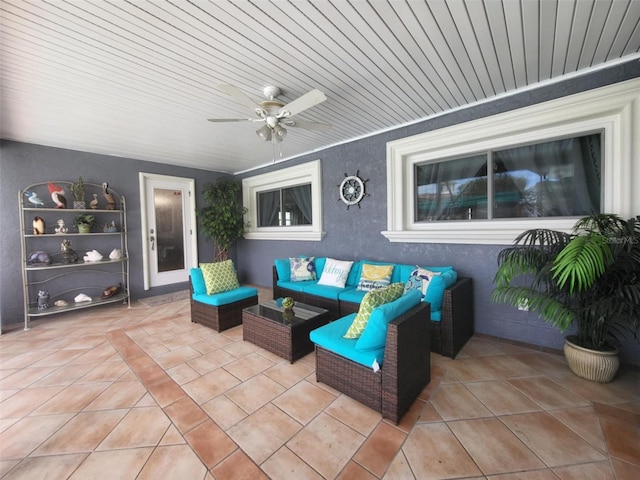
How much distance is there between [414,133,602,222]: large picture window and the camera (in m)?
2.48

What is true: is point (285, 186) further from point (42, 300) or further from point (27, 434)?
point (27, 434)

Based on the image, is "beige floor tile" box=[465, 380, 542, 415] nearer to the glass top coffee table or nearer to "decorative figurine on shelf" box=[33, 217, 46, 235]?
the glass top coffee table

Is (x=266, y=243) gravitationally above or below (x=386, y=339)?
above

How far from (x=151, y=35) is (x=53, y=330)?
3.79 meters

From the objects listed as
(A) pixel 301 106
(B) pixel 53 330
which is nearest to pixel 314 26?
(A) pixel 301 106

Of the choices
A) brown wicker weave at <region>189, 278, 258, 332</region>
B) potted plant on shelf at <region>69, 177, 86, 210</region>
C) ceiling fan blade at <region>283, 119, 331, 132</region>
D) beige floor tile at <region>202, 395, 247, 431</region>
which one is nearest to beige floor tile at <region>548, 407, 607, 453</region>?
beige floor tile at <region>202, 395, 247, 431</region>

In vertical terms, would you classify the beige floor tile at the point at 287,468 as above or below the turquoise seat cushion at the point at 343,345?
below

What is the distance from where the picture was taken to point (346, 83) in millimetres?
2424

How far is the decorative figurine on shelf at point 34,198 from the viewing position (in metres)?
3.51

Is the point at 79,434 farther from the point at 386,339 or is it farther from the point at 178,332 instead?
the point at 386,339

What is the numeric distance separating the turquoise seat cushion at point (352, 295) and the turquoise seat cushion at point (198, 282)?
1.82 m

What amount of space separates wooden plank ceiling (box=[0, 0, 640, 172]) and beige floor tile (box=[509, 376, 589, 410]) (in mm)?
2607

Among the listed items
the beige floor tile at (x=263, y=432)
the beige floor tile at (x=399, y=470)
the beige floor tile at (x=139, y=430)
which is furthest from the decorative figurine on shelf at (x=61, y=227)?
the beige floor tile at (x=399, y=470)

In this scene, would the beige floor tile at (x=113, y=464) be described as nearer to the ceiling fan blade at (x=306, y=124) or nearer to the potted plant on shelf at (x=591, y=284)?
the ceiling fan blade at (x=306, y=124)
